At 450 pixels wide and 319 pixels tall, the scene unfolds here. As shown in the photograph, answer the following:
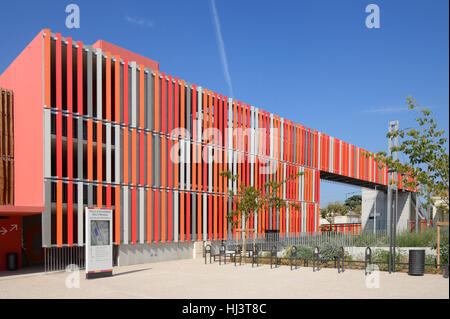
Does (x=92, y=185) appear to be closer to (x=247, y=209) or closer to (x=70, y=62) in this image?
(x=70, y=62)

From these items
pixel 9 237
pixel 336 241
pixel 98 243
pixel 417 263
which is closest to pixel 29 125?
pixel 9 237

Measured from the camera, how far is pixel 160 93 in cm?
2588

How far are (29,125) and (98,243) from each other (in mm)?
8853

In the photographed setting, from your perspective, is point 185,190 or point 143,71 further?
point 185,190

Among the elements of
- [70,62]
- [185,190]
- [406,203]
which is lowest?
[406,203]

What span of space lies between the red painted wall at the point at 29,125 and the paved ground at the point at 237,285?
4.99m

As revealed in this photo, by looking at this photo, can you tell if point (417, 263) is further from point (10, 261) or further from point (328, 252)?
point (10, 261)

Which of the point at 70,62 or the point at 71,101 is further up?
the point at 70,62

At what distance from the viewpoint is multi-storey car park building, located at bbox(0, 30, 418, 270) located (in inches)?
810

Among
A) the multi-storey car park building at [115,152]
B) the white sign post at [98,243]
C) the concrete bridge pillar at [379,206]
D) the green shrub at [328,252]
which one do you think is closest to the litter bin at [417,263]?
the multi-storey car park building at [115,152]

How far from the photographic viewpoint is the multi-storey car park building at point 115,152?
20578mm
